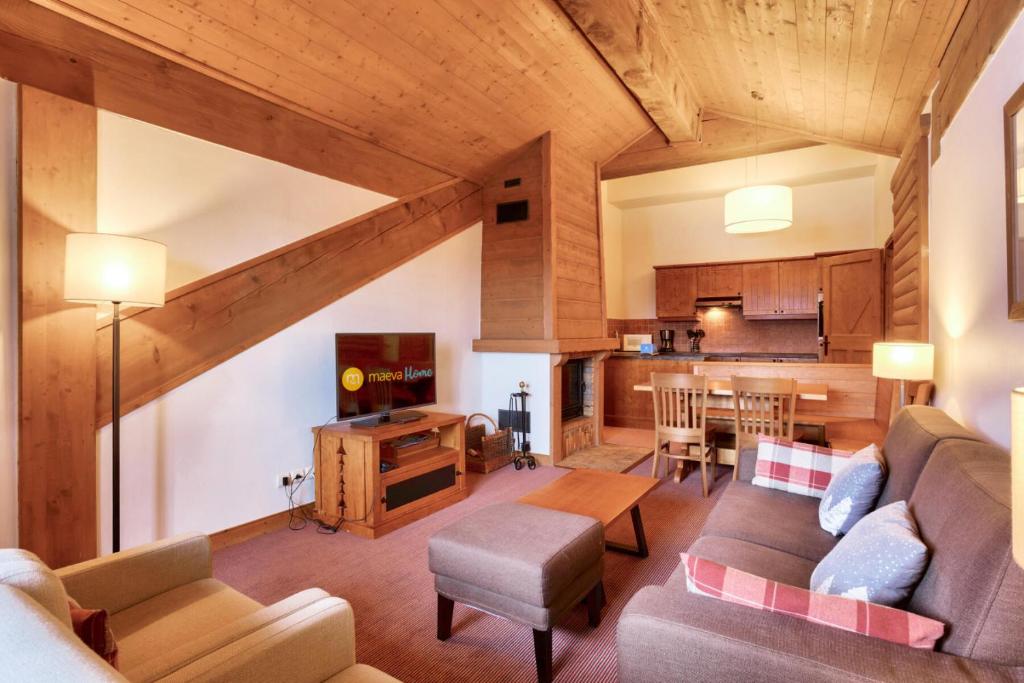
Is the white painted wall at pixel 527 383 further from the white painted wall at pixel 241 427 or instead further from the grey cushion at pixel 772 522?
the grey cushion at pixel 772 522

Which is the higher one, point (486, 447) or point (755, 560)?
point (755, 560)

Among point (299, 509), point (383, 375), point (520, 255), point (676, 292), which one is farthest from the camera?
point (676, 292)

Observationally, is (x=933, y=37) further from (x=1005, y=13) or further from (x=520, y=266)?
(x=520, y=266)

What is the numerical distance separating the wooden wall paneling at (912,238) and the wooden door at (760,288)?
2.35m

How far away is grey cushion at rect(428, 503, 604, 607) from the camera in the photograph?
6.13 feet

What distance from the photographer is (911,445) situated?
2.02 m

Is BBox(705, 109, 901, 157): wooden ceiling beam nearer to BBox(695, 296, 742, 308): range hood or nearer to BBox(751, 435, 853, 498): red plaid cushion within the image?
BBox(695, 296, 742, 308): range hood

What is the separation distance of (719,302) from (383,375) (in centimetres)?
526

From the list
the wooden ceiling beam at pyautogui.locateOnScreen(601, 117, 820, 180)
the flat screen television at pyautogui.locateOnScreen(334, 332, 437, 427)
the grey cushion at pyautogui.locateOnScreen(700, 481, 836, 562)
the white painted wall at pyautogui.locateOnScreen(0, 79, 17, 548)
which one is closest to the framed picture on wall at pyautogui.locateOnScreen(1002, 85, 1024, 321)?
the grey cushion at pyautogui.locateOnScreen(700, 481, 836, 562)

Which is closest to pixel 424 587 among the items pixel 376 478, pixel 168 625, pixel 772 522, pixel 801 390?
pixel 376 478

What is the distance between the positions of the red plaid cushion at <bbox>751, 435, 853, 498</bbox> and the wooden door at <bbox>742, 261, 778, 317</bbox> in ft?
15.6

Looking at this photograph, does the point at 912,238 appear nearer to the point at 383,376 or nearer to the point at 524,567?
the point at 524,567

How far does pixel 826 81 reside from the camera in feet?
12.1

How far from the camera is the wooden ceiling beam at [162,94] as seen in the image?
7.58 feet
